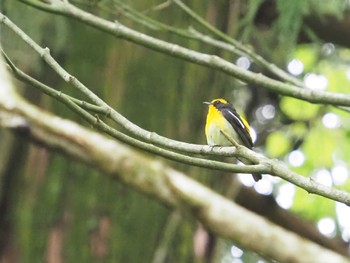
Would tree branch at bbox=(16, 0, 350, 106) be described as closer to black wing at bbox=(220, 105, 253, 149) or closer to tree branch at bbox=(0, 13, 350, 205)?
black wing at bbox=(220, 105, 253, 149)

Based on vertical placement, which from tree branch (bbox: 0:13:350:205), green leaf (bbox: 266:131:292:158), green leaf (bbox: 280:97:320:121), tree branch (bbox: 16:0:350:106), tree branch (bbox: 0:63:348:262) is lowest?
tree branch (bbox: 0:13:350:205)

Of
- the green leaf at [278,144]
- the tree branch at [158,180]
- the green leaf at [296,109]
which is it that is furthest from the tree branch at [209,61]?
the green leaf at [278,144]

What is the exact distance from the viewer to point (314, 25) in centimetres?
506

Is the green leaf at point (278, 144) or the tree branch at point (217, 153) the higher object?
the green leaf at point (278, 144)

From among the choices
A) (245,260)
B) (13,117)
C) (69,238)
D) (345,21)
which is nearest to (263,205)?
(245,260)

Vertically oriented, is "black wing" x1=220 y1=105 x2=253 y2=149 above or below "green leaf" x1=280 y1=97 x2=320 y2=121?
below

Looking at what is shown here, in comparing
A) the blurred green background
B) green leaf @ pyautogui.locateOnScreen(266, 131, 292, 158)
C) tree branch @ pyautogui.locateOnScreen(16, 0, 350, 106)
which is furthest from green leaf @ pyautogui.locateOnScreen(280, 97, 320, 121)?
tree branch @ pyautogui.locateOnScreen(16, 0, 350, 106)

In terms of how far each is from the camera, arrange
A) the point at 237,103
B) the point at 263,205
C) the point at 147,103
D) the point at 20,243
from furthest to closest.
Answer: the point at 237,103 < the point at 263,205 < the point at 147,103 < the point at 20,243

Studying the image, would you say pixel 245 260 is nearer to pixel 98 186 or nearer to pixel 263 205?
pixel 263 205

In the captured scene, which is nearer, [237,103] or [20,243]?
[20,243]

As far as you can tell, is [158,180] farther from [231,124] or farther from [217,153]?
[217,153]

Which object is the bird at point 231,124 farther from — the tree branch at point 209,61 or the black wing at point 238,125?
the tree branch at point 209,61

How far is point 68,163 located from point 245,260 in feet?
7.02

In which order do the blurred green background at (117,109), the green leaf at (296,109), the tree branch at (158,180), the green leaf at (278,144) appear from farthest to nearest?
the green leaf at (278,144) → the green leaf at (296,109) → the blurred green background at (117,109) → the tree branch at (158,180)
